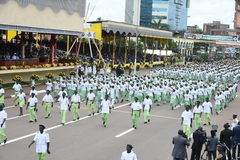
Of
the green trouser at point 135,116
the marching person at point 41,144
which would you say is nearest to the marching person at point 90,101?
the green trouser at point 135,116

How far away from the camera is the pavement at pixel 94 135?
13516mm

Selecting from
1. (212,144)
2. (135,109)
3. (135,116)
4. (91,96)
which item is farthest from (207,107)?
(212,144)

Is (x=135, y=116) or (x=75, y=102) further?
(x=75, y=102)

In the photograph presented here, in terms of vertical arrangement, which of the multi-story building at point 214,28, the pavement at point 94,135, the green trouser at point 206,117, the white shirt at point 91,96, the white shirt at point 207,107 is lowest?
the pavement at point 94,135

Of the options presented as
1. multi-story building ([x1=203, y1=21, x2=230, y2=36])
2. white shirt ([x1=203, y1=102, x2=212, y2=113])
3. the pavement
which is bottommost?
the pavement

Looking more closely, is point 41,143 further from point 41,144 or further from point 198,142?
point 198,142

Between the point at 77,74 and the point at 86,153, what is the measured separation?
22.7m

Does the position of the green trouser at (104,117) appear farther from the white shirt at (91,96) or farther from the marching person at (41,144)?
the marching person at (41,144)

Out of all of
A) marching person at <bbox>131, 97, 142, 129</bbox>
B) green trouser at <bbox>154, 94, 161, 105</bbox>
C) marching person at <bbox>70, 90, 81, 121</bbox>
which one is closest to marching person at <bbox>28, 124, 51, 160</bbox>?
marching person at <bbox>131, 97, 142, 129</bbox>

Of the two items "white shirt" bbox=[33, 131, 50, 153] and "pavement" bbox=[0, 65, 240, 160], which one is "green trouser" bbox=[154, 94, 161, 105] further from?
"white shirt" bbox=[33, 131, 50, 153]

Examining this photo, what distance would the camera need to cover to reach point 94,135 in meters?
16.3

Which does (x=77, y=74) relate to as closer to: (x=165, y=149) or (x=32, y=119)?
(x=32, y=119)

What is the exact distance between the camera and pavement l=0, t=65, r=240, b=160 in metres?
13.5

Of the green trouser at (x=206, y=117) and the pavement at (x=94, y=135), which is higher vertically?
the green trouser at (x=206, y=117)
